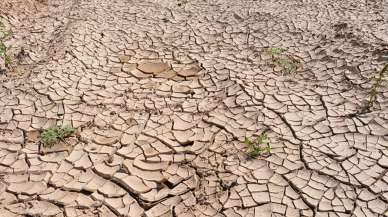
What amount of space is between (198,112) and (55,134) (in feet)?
3.55

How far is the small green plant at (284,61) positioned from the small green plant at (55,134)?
1.87 metres

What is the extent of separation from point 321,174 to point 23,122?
→ 2.25m

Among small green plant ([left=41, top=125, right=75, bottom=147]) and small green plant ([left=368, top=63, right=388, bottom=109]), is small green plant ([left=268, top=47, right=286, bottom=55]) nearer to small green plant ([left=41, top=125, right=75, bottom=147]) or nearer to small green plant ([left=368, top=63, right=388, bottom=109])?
small green plant ([left=368, top=63, right=388, bottom=109])

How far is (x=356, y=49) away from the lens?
3787 millimetres

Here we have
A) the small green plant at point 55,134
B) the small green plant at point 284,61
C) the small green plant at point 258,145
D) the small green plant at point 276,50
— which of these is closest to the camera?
the small green plant at point 258,145

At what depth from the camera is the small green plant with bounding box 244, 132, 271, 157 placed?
275 centimetres

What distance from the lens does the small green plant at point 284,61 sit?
146 inches

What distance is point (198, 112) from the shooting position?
3.24m

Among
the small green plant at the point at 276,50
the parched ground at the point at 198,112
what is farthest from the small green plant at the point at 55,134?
the small green plant at the point at 276,50

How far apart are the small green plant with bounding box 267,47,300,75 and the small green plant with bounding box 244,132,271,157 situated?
995 mm

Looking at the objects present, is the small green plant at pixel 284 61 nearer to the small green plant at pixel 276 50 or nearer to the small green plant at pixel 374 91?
the small green plant at pixel 276 50

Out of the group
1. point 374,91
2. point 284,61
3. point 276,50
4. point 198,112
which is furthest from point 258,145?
point 276,50

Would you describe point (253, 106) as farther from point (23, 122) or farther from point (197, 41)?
point (23, 122)

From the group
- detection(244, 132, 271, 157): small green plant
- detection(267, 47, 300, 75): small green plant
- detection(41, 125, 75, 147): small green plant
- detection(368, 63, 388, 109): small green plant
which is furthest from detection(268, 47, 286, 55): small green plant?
detection(41, 125, 75, 147): small green plant
